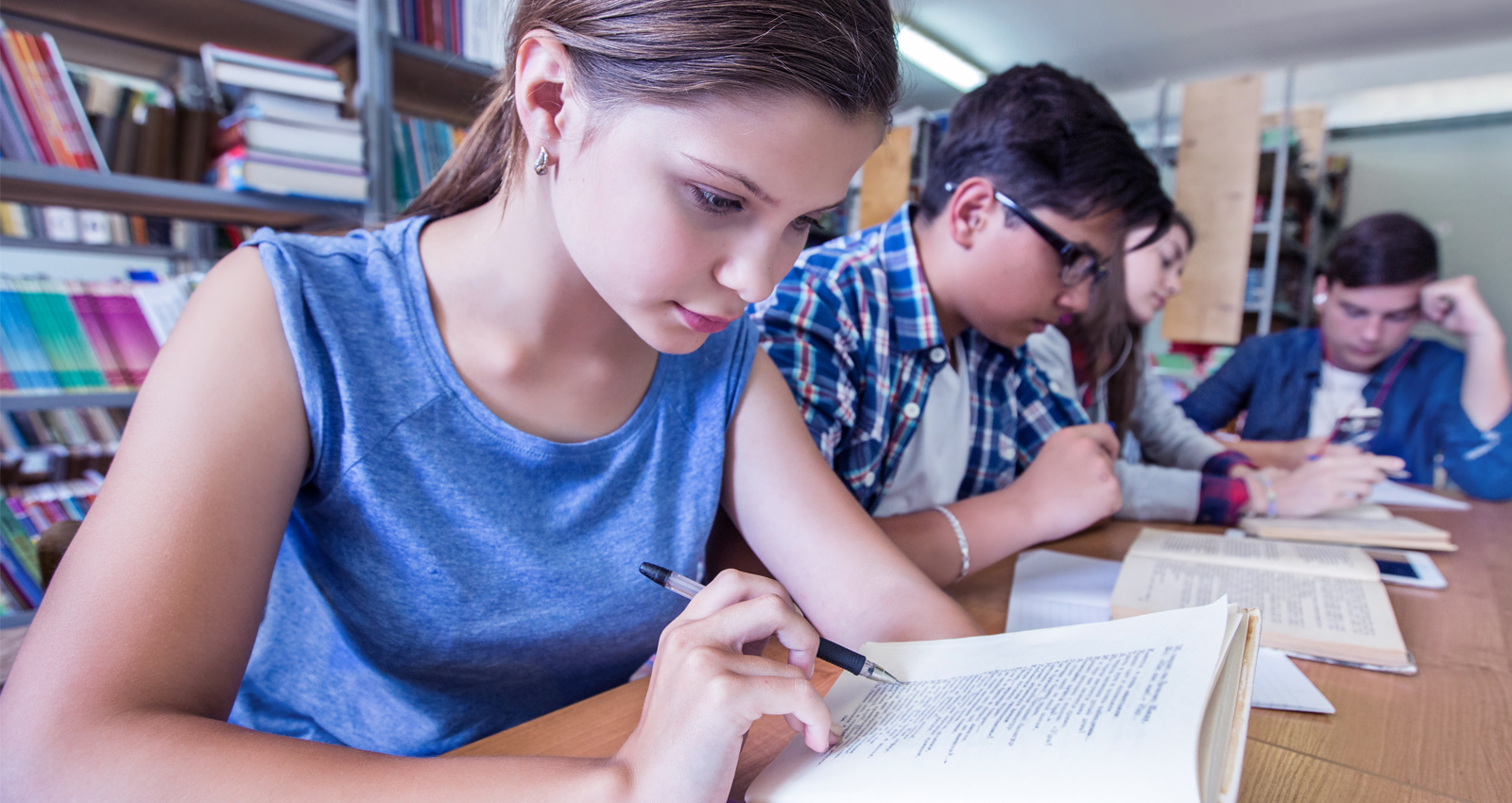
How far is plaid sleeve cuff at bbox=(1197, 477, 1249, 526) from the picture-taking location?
4.75ft

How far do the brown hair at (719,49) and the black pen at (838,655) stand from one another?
35 cm

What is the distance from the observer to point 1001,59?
5812 mm

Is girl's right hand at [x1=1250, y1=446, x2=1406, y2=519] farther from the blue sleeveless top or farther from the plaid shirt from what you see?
the blue sleeveless top

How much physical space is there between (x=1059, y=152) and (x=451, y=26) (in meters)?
1.63

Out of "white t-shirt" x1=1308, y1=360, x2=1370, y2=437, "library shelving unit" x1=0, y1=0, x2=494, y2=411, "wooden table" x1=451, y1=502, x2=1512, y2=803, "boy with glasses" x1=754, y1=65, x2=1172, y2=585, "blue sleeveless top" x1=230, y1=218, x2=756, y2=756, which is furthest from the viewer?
"white t-shirt" x1=1308, y1=360, x2=1370, y2=437

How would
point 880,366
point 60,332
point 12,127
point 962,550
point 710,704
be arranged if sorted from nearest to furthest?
point 710,704 → point 962,550 → point 880,366 → point 12,127 → point 60,332

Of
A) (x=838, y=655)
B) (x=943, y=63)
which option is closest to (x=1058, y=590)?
(x=838, y=655)

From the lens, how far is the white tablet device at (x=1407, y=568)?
1.05 metres

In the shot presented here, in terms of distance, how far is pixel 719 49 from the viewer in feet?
1.83

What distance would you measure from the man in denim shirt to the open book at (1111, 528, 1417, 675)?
109 centimetres

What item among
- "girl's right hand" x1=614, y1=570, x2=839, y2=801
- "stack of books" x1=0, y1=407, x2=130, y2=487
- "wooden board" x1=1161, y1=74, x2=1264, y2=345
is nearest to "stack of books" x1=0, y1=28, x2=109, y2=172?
"stack of books" x1=0, y1=407, x2=130, y2=487

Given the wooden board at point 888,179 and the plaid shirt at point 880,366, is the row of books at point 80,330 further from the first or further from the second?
the wooden board at point 888,179

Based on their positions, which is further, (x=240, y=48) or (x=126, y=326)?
(x=240, y=48)

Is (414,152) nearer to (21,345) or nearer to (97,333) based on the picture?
(97,333)
